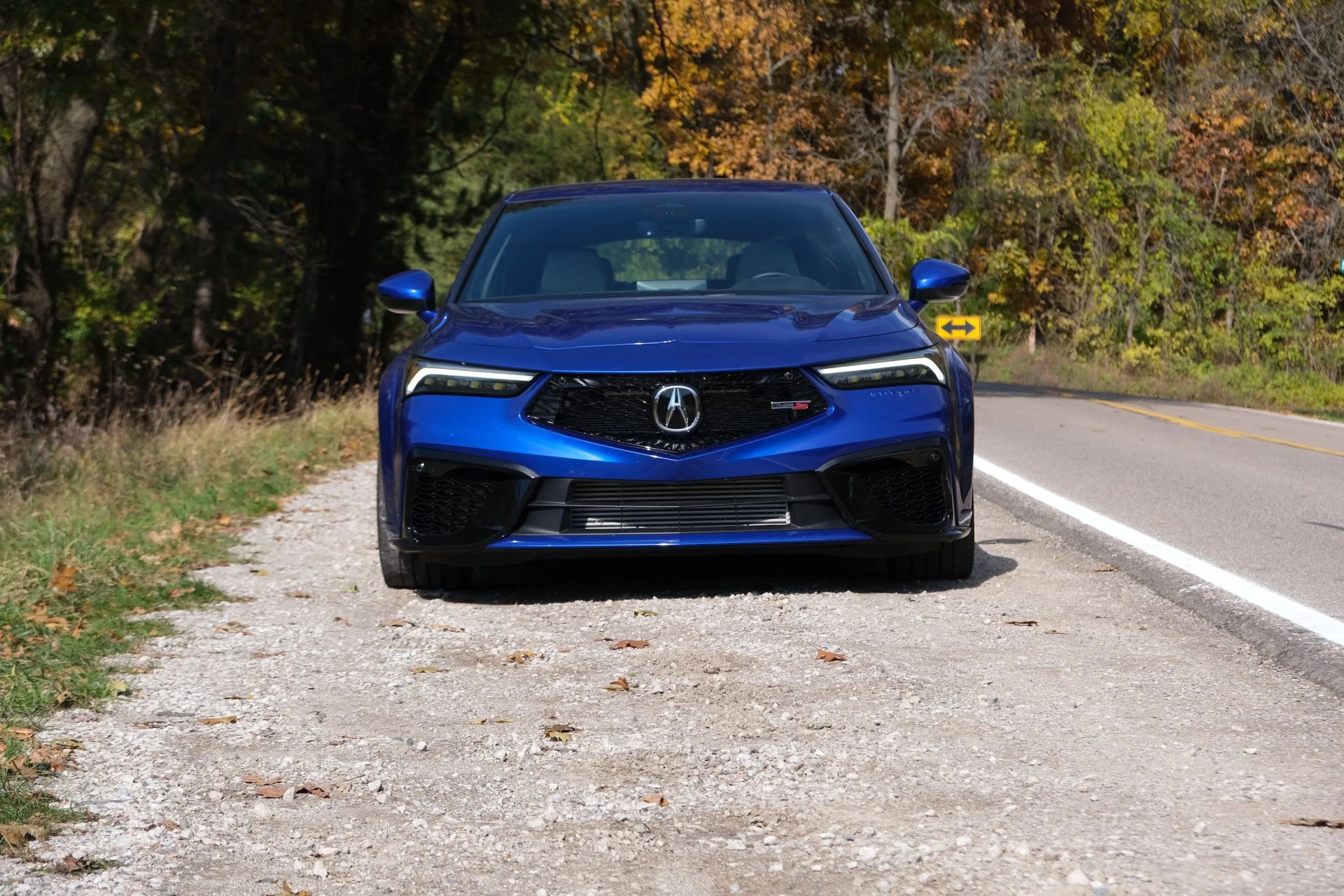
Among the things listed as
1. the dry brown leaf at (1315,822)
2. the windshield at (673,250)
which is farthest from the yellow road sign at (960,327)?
the dry brown leaf at (1315,822)

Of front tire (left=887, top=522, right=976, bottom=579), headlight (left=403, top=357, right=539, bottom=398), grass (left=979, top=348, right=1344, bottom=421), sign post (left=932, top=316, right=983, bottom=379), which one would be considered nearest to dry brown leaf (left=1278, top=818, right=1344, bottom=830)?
front tire (left=887, top=522, right=976, bottom=579)

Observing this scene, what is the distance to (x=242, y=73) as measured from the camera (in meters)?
18.2

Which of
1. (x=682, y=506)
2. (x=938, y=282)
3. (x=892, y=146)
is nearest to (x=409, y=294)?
(x=682, y=506)

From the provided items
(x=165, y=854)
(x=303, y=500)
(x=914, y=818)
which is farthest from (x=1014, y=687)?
(x=303, y=500)

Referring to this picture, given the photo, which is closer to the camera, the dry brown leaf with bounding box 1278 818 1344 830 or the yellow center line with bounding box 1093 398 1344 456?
the dry brown leaf with bounding box 1278 818 1344 830

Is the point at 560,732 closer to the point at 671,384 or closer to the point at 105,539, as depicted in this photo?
the point at 671,384

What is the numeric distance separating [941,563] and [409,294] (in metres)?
2.47

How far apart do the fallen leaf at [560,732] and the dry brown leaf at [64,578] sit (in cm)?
279

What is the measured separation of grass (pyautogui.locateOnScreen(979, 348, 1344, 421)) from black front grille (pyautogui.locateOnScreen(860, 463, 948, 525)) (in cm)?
1635

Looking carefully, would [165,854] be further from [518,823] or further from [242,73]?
[242,73]

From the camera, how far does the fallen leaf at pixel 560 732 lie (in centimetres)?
418

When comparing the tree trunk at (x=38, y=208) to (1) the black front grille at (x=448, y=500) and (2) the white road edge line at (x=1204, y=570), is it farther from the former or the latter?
(1) the black front grille at (x=448, y=500)

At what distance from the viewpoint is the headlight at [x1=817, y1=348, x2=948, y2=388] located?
19.2 feet

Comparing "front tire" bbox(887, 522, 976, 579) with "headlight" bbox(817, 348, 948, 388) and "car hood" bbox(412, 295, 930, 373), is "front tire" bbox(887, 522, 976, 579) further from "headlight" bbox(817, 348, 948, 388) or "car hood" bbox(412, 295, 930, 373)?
"car hood" bbox(412, 295, 930, 373)
